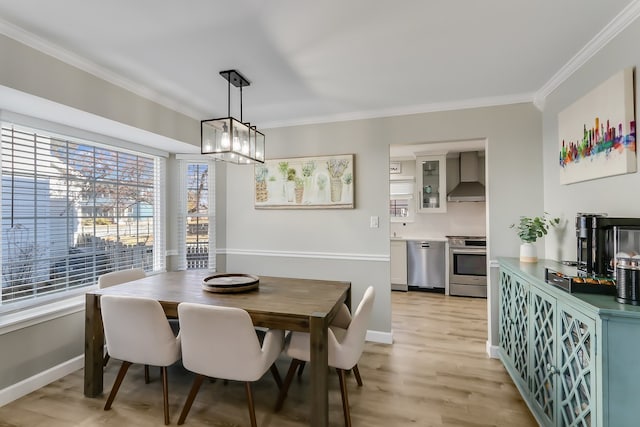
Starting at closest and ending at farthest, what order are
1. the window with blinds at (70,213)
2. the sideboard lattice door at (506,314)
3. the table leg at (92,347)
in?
the table leg at (92,347)
the window with blinds at (70,213)
the sideboard lattice door at (506,314)

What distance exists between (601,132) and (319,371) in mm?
2235

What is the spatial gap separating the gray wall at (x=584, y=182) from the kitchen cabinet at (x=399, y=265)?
2.72m

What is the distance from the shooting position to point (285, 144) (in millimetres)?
3672

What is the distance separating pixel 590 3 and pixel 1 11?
3.18 meters

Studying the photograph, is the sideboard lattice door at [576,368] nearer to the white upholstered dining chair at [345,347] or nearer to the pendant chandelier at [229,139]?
the white upholstered dining chair at [345,347]

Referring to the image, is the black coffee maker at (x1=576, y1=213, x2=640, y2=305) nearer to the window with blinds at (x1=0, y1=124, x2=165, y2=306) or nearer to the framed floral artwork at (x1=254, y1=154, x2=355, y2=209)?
the framed floral artwork at (x1=254, y1=154, x2=355, y2=209)

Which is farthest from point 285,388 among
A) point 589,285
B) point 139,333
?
point 589,285

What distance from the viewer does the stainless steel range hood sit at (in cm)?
516

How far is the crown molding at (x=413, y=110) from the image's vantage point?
2.91 metres

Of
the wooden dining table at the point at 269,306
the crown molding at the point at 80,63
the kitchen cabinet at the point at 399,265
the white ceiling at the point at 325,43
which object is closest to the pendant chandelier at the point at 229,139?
the white ceiling at the point at 325,43

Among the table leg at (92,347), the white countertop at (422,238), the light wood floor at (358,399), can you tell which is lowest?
the light wood floor at (358,399)

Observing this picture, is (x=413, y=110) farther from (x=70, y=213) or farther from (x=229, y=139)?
(x=70, y=213)

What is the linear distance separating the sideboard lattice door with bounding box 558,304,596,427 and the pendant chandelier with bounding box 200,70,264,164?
7.02 feet

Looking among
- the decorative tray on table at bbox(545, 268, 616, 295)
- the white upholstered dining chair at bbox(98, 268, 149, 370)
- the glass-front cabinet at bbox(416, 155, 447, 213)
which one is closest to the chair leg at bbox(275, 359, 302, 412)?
the white upholstered dining chair at bbox(98, 268, 149, 370)
